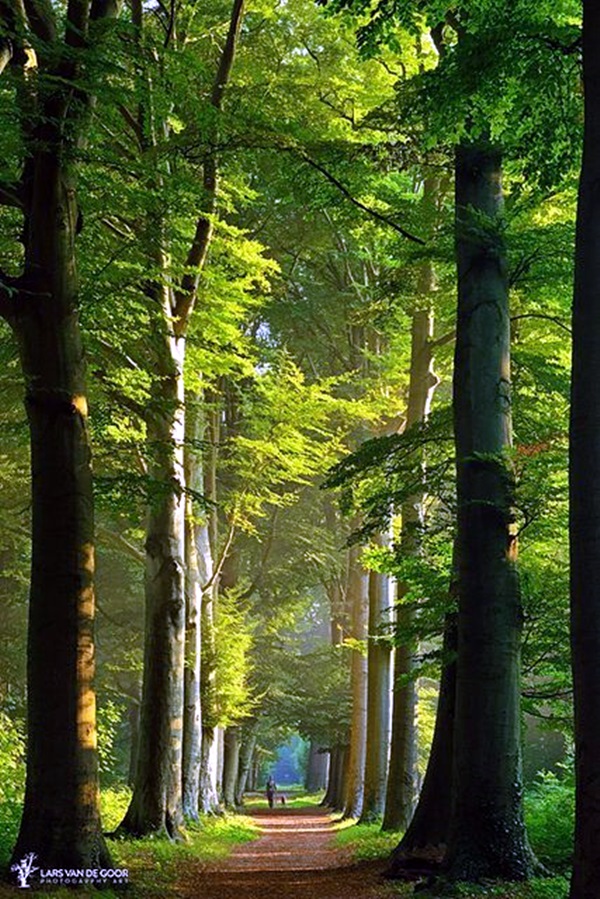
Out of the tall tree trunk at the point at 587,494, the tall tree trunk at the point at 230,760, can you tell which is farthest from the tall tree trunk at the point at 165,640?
the tall tree trunk at the point at 230,760

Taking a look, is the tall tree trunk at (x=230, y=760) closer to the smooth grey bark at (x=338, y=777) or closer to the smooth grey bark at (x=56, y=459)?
the smooth grey bark at (x=338, y=777)

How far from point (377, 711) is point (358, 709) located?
15.2 feet

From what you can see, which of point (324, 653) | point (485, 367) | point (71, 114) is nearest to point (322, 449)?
point (485, 367)

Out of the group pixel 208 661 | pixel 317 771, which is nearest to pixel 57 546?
pixel 208 661

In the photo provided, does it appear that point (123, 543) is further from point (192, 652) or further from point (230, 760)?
point (230, 760)

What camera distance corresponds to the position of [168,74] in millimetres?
8328

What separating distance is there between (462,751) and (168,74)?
6.58 m

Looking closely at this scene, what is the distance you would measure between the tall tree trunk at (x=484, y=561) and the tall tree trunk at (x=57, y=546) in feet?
9.61

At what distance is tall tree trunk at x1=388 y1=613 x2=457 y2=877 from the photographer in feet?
28.9

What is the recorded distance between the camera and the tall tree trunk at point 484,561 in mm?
6984

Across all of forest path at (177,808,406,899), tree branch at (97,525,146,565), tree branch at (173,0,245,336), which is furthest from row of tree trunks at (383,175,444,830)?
tree branch at (97,525,146,565)

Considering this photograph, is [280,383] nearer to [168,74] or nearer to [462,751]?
[168,74]

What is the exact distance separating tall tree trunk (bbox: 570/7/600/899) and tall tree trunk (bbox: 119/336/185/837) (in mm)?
6886

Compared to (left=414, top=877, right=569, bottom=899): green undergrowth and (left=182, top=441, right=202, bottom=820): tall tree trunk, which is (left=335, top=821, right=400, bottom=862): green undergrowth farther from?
(left=414, top=877, right=569, bottom=899): green undergrowth
